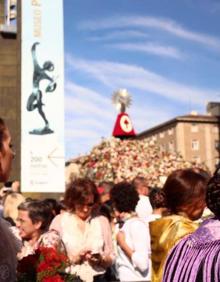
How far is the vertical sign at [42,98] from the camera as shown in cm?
1636

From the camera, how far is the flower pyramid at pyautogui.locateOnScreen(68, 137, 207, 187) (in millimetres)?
21344

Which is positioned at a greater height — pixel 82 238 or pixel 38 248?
pixel 38 248

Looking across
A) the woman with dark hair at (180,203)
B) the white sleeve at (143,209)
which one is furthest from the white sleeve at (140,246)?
the woman with dark hair at (180,203)

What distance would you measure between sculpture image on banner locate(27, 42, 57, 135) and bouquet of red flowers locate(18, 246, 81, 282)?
13.8 m

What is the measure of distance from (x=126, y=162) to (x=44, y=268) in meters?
19.5

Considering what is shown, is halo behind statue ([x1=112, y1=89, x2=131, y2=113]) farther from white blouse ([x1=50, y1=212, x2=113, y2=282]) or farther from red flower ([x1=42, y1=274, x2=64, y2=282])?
red flower ([x1=42, y1=274, x2=64, y2=282])

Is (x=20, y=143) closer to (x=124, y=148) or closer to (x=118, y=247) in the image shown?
(x=124, y=148)

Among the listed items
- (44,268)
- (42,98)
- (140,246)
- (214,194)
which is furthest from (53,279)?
(42,98)

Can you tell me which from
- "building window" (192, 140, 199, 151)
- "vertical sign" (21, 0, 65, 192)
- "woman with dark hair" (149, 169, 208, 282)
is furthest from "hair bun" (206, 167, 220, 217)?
"building window" (192, 140, 199, 151)

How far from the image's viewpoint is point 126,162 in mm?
22094

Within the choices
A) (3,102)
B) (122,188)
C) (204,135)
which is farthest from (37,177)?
(204,135)

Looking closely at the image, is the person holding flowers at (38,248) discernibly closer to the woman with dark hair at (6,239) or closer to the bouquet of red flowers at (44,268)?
the bouquet of red flowers at (44,268)

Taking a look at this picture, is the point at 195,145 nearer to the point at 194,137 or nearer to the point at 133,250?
the point at 194,137

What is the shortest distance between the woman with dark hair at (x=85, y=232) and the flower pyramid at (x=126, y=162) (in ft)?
49.7
